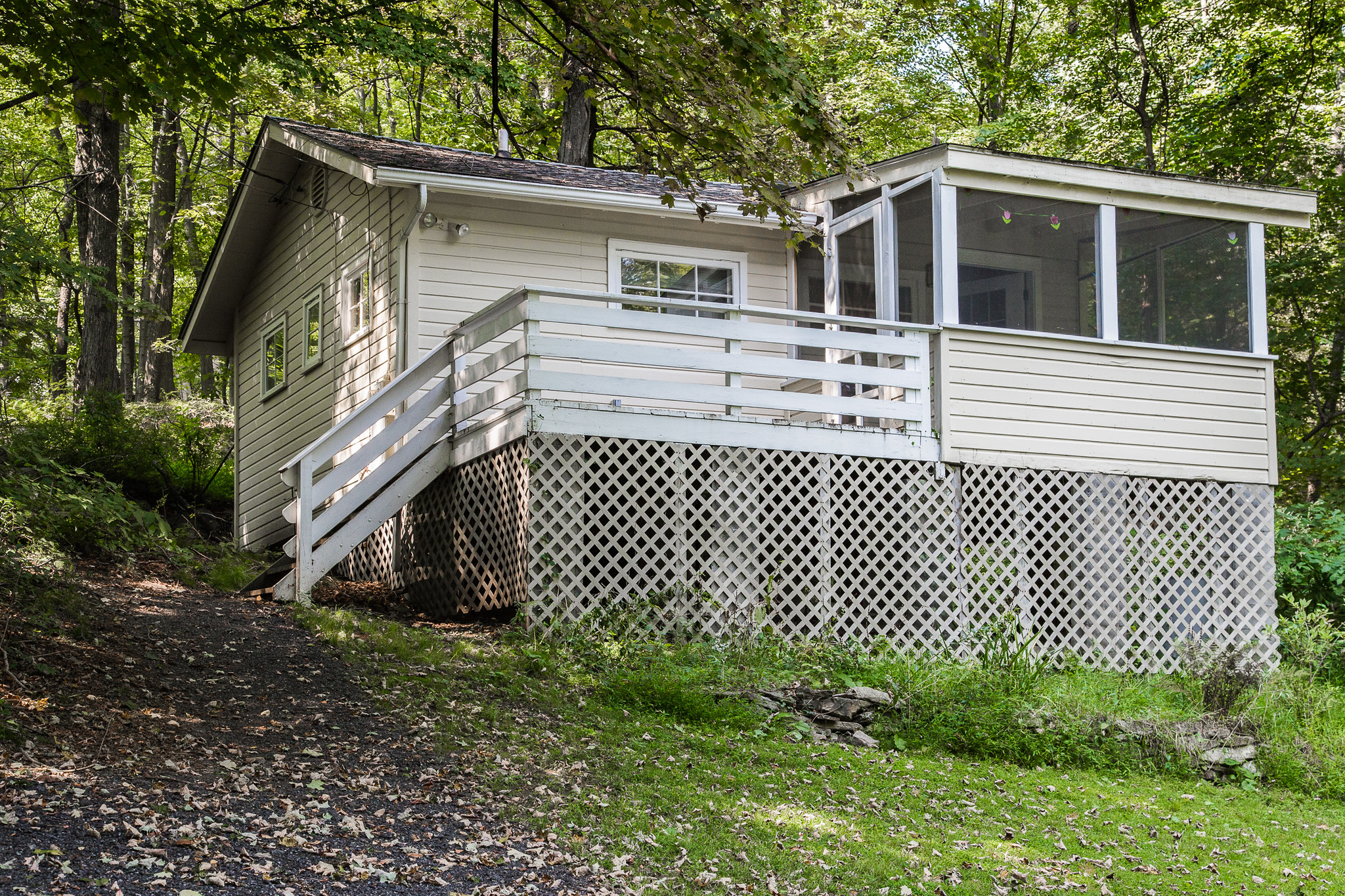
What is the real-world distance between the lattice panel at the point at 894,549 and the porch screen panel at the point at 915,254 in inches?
66.5

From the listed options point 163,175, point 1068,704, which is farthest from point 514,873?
point 163,175

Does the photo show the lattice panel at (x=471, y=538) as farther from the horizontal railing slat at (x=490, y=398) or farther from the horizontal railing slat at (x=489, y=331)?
the horizontal railing slat at (x=489, y=331)

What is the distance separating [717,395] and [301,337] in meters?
7.84

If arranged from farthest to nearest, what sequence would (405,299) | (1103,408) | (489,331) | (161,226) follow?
(161,226) → (405,299) → (1103,408) → (489,331)

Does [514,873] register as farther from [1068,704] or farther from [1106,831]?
[1068,704]

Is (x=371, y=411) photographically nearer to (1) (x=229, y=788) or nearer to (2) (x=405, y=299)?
(2) (x=405, y=299)

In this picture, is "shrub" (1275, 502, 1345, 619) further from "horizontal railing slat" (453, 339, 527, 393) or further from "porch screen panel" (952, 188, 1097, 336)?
"horizontal railing slat" (453, 339, 527, 393)

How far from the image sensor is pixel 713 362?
1025 cm

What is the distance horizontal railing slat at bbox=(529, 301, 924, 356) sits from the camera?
9836 mm

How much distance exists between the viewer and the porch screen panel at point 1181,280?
11.7 m

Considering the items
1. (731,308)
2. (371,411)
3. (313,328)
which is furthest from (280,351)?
(731,308)

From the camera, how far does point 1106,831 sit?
24.4 feet

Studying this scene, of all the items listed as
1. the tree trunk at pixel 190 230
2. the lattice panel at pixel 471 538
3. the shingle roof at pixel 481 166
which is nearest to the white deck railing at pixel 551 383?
the lattice panel at pixel 471 538

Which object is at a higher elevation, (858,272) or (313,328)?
(858,272)
